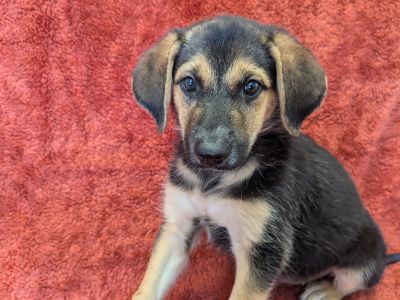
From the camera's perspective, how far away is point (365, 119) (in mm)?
3662

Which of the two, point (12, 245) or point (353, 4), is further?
point (353, 4)

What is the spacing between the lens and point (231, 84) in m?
2.38

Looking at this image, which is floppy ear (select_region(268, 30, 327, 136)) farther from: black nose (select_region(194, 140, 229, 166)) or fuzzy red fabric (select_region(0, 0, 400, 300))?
fuzzy red fabric (select_region(0, 0, 400, 300))

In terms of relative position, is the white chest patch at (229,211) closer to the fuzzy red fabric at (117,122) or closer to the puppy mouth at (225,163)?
the puppy mouth at (225,163)

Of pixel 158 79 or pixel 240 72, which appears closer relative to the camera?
pixel 240 72

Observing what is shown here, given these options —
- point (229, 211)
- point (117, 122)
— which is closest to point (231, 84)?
point (229, 211)

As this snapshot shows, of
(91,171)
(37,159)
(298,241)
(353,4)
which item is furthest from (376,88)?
(37,159)

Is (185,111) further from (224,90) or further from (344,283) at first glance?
(344,283)

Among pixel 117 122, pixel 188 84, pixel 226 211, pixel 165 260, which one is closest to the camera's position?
pixel 188 84

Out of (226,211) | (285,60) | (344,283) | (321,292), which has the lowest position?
A: (321,292)

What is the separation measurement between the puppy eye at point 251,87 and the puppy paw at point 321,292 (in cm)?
141

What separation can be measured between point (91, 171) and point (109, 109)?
44 centimetres

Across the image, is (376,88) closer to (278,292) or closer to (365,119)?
(365,119)

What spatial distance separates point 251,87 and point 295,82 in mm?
200
